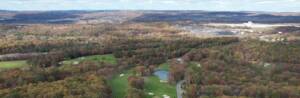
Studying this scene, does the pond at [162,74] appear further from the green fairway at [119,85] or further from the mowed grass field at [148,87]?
the green fairway at [119,85]

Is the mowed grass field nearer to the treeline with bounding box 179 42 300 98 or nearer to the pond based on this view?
the pond

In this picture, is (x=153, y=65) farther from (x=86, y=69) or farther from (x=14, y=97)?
(x=14, y=97)

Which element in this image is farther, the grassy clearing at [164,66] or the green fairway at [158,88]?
the grassy clearing at [164,66]

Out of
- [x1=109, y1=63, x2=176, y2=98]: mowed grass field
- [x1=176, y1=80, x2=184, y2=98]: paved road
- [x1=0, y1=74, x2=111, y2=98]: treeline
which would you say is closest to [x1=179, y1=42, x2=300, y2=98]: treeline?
[x1=176, y1=80, x2=184, y2=98]: paved road

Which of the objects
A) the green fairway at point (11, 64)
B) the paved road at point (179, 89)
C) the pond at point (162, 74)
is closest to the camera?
the paved road at point (179, 89)

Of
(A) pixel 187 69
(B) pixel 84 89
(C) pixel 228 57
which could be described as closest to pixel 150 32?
(C) pixel 228 57

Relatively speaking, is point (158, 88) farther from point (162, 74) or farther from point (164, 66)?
point (164, 66)

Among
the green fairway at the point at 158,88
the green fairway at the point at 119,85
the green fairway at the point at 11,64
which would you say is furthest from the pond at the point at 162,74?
the green fairway at the point at 11,64
